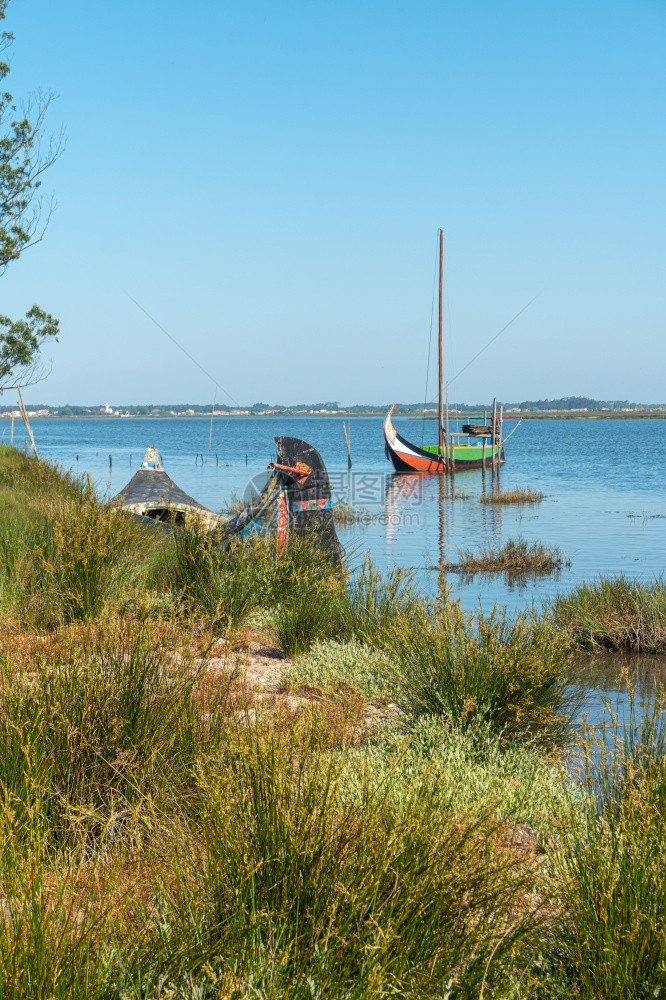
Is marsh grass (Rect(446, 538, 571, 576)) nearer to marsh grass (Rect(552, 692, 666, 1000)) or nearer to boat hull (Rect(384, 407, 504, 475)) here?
marsh grass (Rect(552, 692, 666, 1000))

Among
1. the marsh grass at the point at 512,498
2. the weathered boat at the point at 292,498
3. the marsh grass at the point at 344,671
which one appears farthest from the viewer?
the marsh grass at the point at 512,498

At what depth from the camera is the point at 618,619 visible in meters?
9.72

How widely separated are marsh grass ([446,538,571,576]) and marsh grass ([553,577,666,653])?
5116 mm

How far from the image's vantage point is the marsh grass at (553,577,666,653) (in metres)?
9.51

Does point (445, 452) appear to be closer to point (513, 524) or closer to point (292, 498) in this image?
point (513, 524)

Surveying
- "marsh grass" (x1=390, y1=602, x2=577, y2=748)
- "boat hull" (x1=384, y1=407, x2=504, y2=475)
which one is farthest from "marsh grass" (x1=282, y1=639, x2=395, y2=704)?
"boat hull" (x1=384, y1=407, x2=504, y2=475)

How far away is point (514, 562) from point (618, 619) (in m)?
6.11

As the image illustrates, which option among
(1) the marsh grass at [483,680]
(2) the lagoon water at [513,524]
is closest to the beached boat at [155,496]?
(2) the lagoon water at [513,524]

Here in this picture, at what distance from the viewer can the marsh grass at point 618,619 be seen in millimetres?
9508

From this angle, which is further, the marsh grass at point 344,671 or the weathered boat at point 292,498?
the weathered boat at point 292,498

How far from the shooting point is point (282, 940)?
223cm

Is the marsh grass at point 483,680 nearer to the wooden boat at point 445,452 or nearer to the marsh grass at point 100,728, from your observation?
the marsh grass at point 100,728

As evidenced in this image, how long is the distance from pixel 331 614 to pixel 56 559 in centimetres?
236

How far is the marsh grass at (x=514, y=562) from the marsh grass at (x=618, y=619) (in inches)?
201
